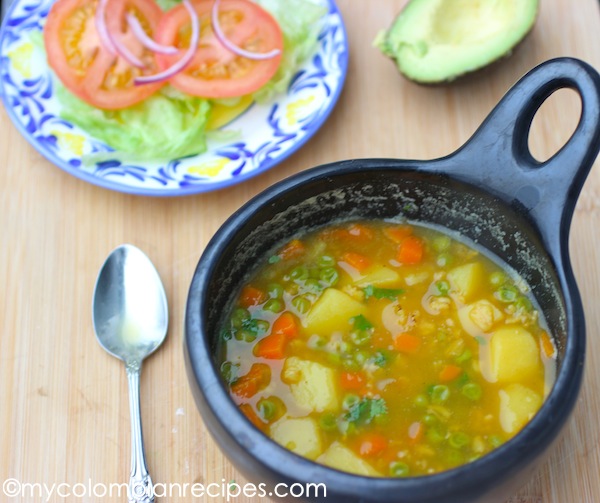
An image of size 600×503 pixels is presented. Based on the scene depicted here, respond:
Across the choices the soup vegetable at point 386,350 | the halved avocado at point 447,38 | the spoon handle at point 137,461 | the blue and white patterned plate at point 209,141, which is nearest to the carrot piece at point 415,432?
the soup vegetable at point 386,350

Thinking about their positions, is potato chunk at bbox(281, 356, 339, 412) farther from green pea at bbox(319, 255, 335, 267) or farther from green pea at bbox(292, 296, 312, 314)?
green pea at bbox(319, 255, 335, 267)

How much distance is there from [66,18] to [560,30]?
149 cm

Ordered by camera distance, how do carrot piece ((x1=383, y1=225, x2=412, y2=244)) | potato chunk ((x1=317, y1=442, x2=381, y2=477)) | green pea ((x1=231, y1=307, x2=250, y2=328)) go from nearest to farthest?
1. potato chunk ((x1=317, y1=442, x2=381, y2=477))
2. green pea ((x1=231, y1=307, x2=250, y2=328))
3. carrot piece ((x1=383, y1=225, x2=412, y2=244))

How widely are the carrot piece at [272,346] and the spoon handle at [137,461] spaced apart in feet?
1.12

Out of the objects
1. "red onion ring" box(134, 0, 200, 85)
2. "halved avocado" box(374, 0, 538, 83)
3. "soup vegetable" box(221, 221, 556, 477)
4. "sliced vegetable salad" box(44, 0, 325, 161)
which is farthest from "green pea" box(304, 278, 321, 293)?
"red onion ring" box(134, 0, 200, 85)

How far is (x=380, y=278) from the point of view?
1.57 m

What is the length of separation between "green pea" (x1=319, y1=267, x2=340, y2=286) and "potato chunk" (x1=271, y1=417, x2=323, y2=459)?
318 millimetres

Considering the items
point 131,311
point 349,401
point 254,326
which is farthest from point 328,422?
point 131,311

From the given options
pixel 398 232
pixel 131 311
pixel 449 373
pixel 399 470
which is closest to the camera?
pixel 399 470

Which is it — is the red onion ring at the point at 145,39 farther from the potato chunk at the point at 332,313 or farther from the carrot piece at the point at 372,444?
the carrot piece at the point at 372,444

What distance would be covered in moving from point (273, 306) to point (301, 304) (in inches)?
2.4

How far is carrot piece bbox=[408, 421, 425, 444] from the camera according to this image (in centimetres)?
136

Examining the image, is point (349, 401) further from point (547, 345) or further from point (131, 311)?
point (131, 311)

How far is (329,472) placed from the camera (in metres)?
1.13
